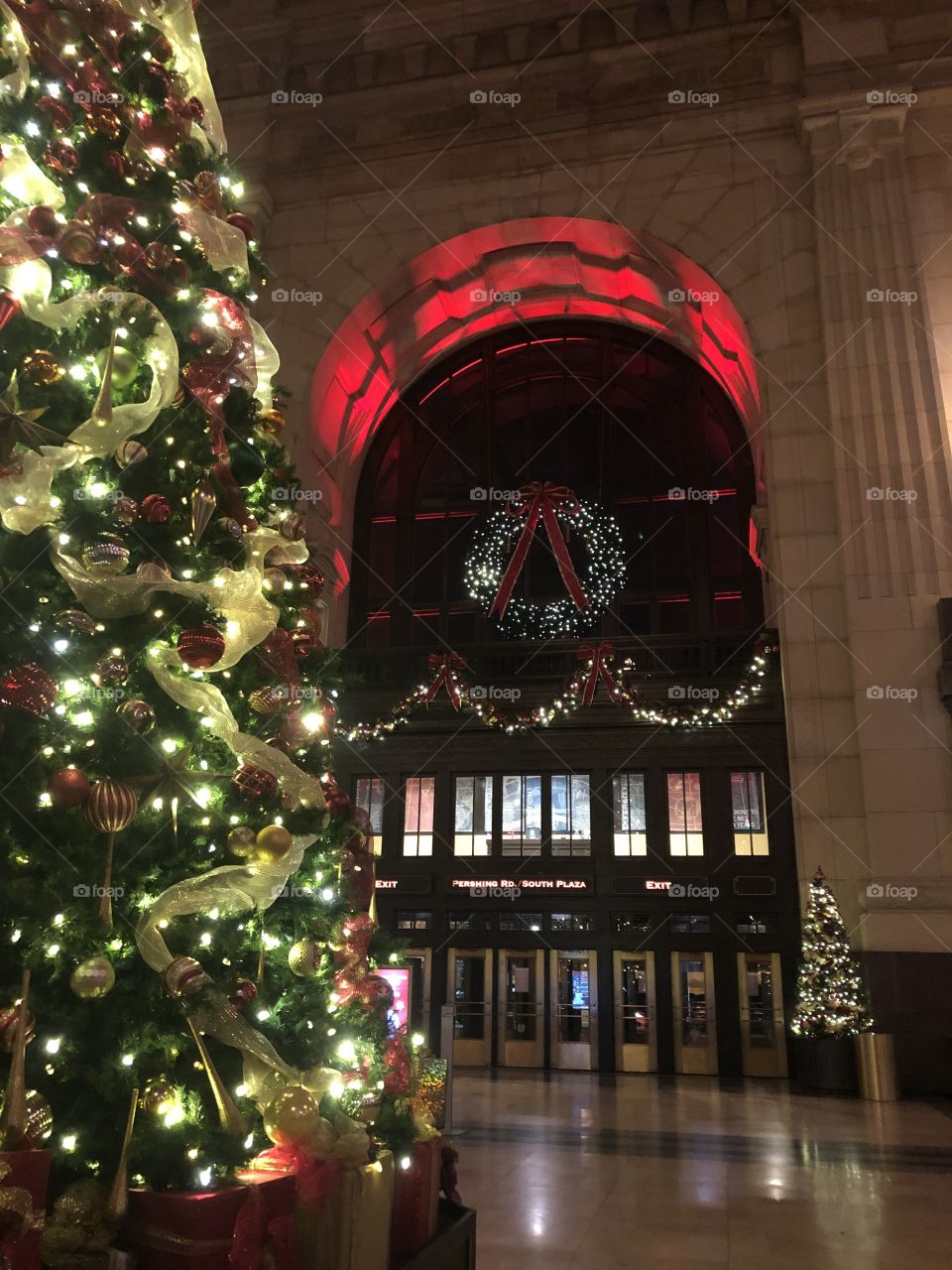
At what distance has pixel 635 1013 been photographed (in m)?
13.6

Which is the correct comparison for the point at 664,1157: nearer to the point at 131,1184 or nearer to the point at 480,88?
the point at 131,1184

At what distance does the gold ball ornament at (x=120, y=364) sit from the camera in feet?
10.9

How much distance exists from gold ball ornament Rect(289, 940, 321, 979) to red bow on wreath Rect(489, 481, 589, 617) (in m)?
12.2

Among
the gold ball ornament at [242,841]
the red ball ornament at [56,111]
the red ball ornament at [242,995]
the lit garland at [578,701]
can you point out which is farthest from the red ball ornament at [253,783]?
the lit garland at [578,701]

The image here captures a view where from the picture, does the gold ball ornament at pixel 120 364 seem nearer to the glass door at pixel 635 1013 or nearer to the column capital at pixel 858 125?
the glass door at pixel 635 1013

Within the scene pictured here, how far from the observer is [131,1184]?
9.02 feet

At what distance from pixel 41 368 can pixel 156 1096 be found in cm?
241

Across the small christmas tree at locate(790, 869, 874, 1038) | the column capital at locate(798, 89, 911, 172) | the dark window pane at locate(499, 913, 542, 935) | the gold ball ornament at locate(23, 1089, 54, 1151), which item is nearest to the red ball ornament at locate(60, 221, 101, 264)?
the gold ball ornament at locate(23, 1089, 54, 1151)

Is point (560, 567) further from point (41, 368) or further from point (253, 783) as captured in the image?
point (41, 368)

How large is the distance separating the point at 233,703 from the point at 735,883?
11811 millimetres

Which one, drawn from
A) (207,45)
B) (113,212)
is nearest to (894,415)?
(113,212)

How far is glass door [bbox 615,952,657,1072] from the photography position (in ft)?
43.7

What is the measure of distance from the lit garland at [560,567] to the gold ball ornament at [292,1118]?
12892 mm

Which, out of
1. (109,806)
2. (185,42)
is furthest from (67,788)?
(185,42)
